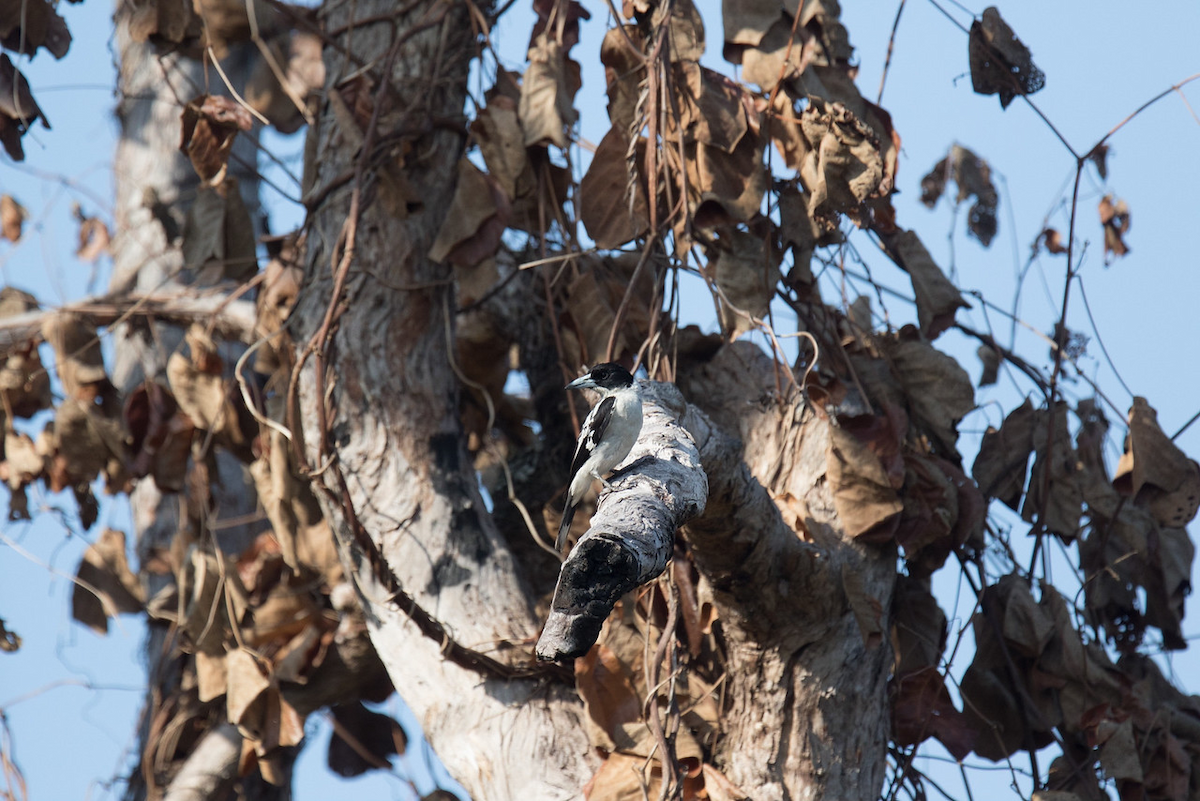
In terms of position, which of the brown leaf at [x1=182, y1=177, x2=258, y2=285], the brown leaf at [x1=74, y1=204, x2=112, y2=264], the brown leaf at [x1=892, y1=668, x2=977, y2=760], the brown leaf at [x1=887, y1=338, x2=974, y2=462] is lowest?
the brown leaf at [x1=892, y1=668, x2=977, y2=760]

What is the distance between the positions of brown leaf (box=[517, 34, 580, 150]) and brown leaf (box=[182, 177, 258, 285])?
102 centimetres

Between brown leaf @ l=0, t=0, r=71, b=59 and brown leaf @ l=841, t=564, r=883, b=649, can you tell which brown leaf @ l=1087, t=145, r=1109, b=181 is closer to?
brown leaf @ l=841, t=564, r=883, b=649

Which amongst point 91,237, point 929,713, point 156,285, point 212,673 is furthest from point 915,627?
point 91,237

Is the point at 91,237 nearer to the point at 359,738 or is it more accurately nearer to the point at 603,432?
the point at 359,738

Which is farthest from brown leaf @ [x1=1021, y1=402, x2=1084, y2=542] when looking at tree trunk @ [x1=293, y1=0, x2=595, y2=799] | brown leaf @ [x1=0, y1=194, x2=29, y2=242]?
brown leaf @ [x1=0, y1=194, x2=29, y2=242]

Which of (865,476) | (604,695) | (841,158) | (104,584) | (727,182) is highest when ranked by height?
(727,182)

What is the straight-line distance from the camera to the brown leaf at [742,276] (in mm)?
3045

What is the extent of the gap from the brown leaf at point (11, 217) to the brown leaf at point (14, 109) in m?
2.04

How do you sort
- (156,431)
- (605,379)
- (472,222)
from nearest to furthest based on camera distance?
(605,379)
(472,222)
(156,431)

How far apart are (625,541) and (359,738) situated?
2.78 metres

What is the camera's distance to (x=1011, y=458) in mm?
3357

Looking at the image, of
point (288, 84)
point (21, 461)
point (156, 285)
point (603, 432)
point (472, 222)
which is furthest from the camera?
point (156, 285)

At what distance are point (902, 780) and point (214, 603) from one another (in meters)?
2.17

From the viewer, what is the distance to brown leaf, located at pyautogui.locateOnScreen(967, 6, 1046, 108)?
314cm
